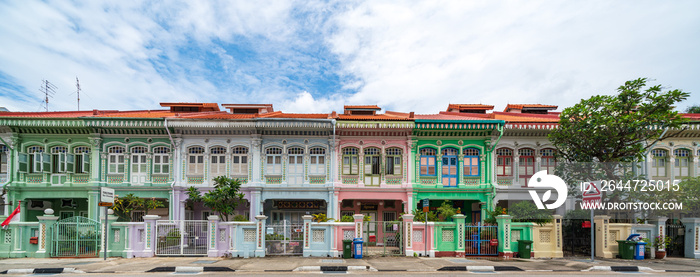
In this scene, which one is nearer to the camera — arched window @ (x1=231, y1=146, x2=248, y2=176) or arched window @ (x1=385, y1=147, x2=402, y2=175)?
arched window @ (x1=231, y1=146, x2=248, y2=176)

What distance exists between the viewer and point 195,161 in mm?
25094

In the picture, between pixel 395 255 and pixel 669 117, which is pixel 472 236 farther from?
pixel 669 117

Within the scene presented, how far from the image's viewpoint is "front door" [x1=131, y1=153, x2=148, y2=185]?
24922 mm

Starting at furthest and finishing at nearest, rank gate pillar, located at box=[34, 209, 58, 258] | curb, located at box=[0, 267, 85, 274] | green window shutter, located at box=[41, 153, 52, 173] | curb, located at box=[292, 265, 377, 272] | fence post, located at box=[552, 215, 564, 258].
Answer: green window shutter, located at box=[41, 153, 52, 173], fence post, located at box=[552, 215, 564, 258], gate pillar, located at box=[34, 209, 58, 258], curb, located at box=[292, 265, 377, 272], curb, located at box=[0, 267, 85, 274]

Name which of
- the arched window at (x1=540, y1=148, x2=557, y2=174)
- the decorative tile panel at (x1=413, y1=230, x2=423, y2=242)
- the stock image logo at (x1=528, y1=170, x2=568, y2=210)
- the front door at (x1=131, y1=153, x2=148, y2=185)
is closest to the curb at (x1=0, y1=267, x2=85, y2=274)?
the front door at (x1=131, y1=153, x2=148, y2=185)

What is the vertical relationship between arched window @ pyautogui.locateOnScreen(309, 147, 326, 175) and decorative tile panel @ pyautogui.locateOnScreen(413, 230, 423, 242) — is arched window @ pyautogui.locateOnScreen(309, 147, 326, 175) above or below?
above

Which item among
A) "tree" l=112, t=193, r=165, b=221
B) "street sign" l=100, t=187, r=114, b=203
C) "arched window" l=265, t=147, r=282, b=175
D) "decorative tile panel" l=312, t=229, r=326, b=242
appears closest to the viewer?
"street sign" l=100, t=187, r=114, b=203

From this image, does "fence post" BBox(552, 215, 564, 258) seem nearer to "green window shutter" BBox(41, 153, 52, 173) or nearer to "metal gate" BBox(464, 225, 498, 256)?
"metal gate" BBox(464, 225, 498, 256)

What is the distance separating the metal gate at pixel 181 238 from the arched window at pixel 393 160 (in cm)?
1087

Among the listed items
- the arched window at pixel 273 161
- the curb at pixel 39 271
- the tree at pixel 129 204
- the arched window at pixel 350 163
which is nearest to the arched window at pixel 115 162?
the tree at pixel 129 204

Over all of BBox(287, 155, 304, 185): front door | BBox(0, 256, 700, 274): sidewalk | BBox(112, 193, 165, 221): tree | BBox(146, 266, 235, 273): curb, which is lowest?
BBox(0, 256, 700, 274): sidewalk

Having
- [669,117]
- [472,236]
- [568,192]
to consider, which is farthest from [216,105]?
[669,117]

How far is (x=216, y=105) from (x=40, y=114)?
1012 cm

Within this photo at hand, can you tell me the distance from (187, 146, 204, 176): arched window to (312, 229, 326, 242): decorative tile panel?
9.36 m
